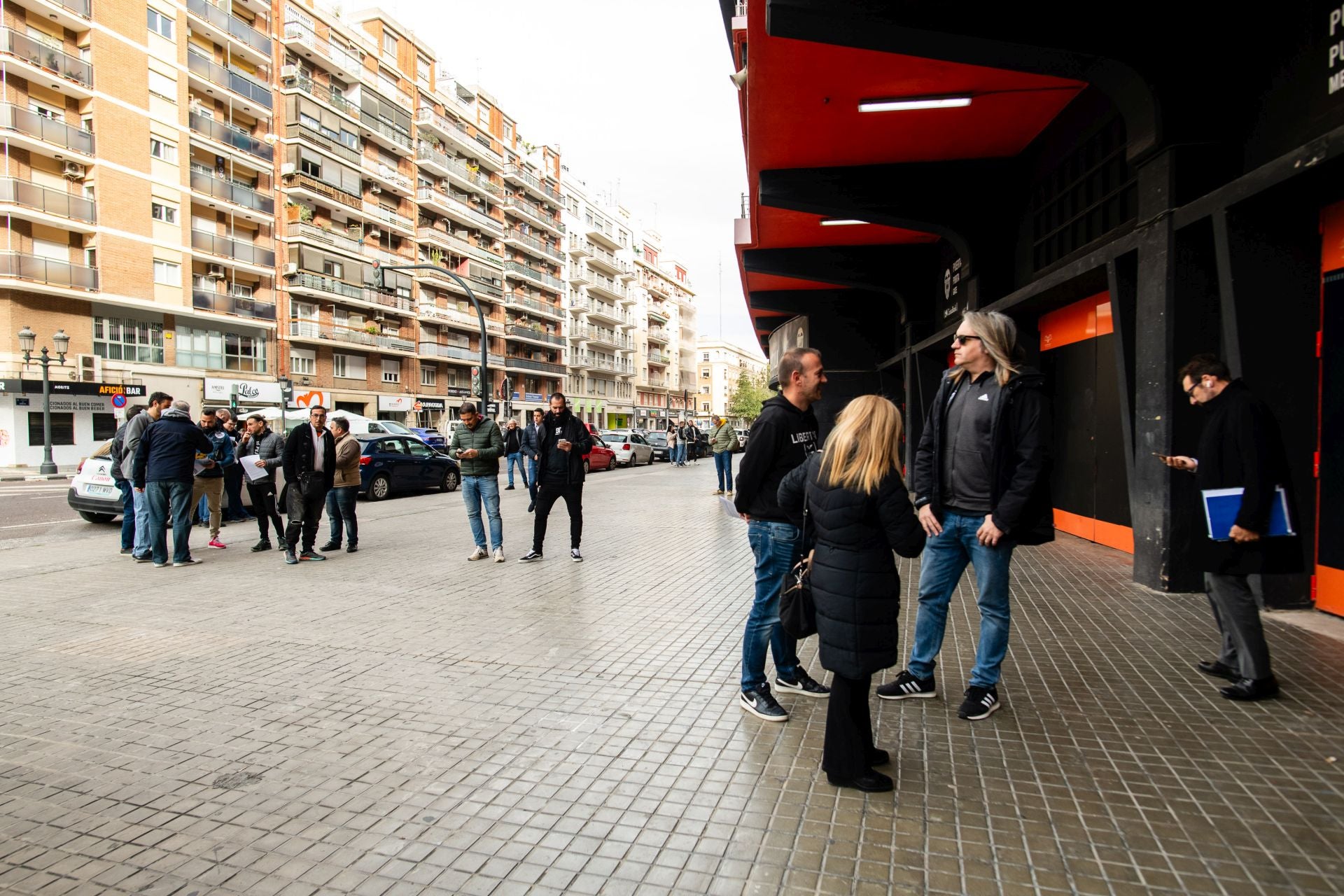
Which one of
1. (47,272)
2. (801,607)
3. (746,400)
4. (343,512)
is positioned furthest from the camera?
(746,400)

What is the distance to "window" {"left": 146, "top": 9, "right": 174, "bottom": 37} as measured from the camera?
3381cm

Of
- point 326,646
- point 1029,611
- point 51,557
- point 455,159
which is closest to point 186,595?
point 326,646

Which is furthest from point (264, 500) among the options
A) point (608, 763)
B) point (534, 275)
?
point (534, 275)

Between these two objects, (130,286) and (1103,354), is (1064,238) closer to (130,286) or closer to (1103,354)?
(1103,354)

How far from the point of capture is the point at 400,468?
17.1 m

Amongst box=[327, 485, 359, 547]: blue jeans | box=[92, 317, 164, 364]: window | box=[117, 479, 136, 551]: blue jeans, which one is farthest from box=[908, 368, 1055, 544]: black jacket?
box=[92, 317, 164, 364]: window

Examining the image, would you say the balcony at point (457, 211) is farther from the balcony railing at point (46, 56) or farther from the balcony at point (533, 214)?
the balcony railing at point (46, 56)

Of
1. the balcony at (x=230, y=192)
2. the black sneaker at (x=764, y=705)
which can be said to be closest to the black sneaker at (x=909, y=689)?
the black sneaker at (x=764, y=705)

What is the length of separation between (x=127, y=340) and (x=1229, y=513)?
4054 centimetres

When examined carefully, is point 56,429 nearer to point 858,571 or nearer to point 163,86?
point 163,86

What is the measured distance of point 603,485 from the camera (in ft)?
69.1

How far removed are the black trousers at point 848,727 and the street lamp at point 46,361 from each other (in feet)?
102

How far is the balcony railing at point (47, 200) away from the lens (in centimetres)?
2886

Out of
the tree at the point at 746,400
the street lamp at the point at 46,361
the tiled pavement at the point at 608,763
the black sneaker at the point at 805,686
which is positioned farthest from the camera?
the tree at the point at 746,400
